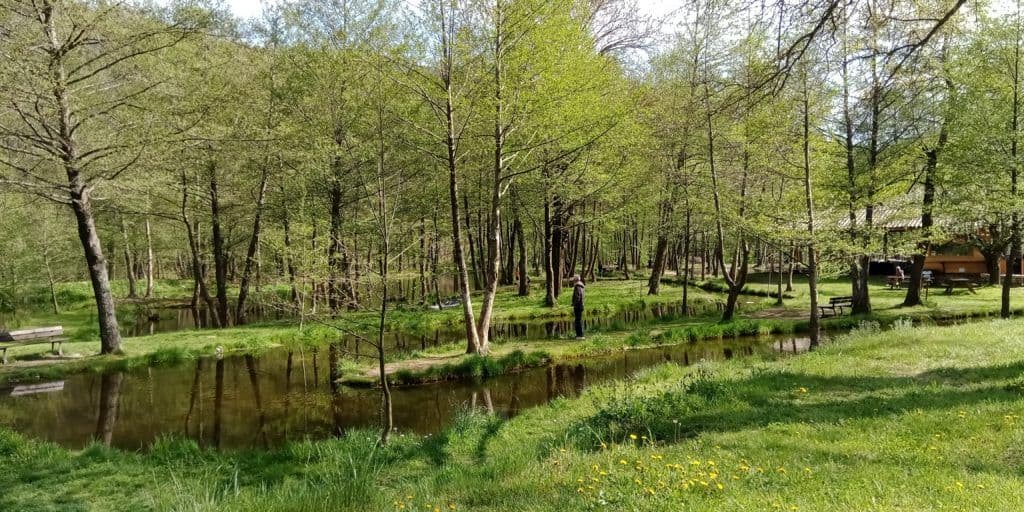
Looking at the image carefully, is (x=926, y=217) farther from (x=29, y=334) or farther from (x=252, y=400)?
(x=29, y=334)

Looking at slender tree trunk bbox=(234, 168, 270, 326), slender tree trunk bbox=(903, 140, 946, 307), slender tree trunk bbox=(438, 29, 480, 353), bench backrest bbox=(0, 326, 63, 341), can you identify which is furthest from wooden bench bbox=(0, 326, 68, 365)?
slender tree trunk bbox=(903, 140, 946, 307)

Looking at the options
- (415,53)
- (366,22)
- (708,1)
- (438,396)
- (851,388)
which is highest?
(366,22)

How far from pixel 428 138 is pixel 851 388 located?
40.6ft

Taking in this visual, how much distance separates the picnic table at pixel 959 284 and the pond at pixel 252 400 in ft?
47.3

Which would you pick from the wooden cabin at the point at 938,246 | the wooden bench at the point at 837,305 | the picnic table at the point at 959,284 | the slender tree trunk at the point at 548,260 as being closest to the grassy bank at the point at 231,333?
the slender tree trunk at the point at 548,260

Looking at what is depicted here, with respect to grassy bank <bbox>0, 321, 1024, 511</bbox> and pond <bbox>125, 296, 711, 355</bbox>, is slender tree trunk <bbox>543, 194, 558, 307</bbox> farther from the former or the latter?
grassy bank <bbox>0, 321, 1024, 511</bbox>

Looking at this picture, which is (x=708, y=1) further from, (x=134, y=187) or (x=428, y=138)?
(x=134, y=187)

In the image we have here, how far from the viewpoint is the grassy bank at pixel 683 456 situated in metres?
4.12

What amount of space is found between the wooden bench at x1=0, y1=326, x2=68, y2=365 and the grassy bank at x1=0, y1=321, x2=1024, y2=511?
8.61m

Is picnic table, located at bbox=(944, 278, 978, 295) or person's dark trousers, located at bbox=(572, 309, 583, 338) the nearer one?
person's dark trousers, located at bbox=(572, 309, 583, 338)

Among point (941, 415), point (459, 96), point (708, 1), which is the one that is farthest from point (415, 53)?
point (941, 415)

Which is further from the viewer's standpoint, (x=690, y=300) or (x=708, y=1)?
(x=690, y=300)

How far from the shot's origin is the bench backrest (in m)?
14.8

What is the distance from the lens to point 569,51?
13781mm
